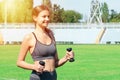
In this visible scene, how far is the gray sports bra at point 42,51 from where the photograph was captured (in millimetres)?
4727

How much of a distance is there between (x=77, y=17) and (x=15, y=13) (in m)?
29.5

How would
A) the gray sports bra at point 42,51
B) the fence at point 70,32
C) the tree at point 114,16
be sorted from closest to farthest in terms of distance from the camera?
the gray sports bra at point 42,51, the fence at point 70,32, the tree at point 114,16

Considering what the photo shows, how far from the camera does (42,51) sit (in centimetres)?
473

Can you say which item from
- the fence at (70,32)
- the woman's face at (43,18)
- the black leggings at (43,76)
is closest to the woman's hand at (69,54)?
the black leggings at (43,76)

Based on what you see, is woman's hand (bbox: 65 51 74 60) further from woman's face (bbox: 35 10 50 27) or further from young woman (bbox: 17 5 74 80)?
woman's face (bbox: 35 10 50 27)

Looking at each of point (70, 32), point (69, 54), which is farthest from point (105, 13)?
point (69, 54)

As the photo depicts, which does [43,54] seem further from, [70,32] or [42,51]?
[70,32]

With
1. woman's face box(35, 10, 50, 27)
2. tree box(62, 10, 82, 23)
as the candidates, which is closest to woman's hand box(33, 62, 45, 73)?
woman's face box(35, 10, 50, 27)

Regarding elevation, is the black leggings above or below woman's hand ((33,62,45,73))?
below

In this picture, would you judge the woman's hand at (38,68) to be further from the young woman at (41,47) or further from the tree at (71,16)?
the tree at (71,16)

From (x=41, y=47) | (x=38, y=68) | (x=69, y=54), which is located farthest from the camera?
(x=69, y=54)

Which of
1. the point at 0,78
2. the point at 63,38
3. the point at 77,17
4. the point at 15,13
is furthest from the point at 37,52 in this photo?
the point at 77,17

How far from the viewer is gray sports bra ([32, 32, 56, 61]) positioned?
4.73 m

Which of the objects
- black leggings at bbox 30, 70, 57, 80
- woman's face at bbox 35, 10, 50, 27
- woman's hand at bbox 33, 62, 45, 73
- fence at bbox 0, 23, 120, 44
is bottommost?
fence at bbox 0, 23, 120, 44
